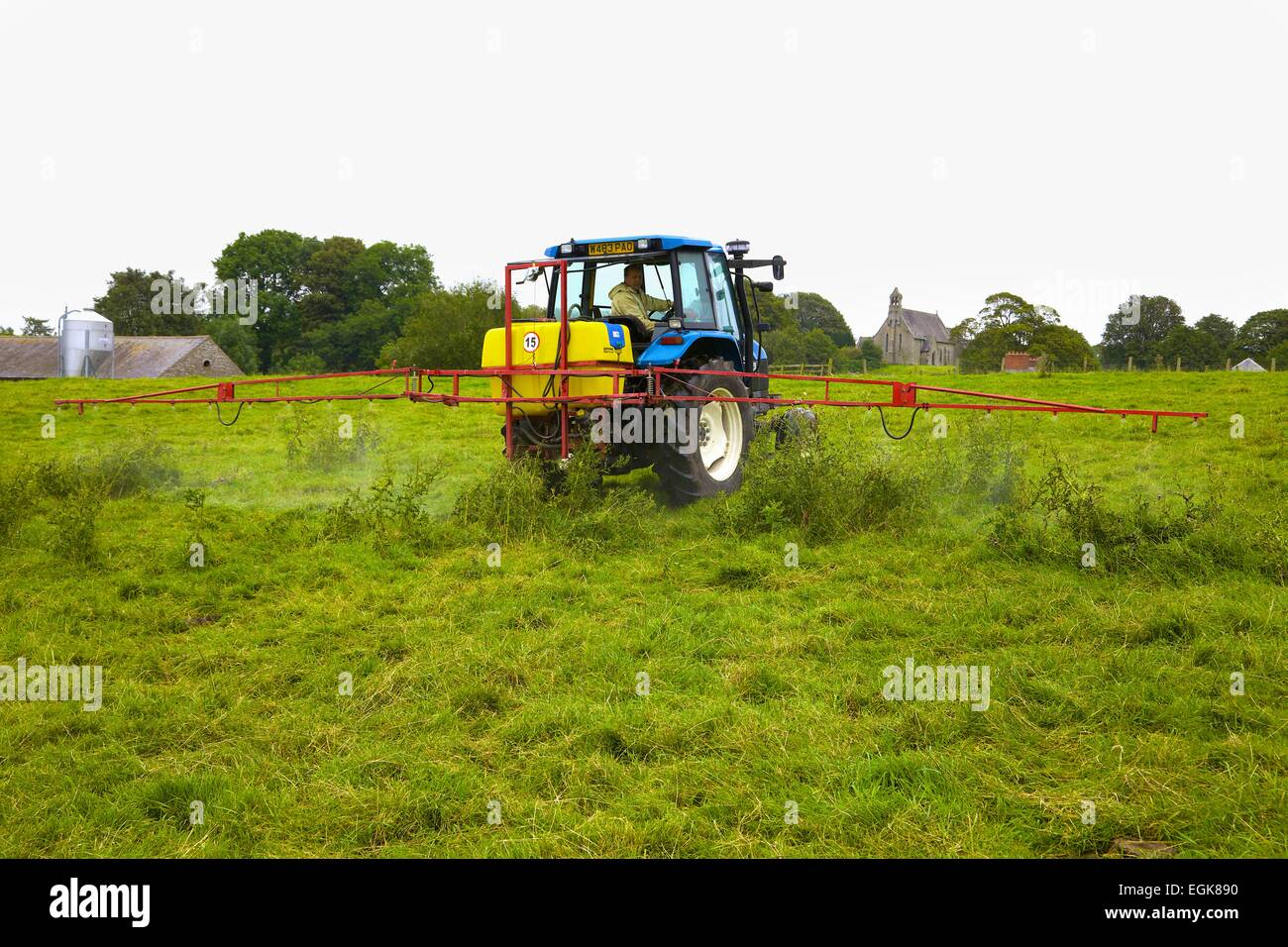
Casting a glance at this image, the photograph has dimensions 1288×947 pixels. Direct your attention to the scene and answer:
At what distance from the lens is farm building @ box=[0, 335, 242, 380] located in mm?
40500

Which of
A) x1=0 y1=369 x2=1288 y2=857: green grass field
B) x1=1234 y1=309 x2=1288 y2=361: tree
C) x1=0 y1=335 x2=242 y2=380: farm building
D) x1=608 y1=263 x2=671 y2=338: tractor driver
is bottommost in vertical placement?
x1=0 y1=369 x2=1288 y2=857: green grass field

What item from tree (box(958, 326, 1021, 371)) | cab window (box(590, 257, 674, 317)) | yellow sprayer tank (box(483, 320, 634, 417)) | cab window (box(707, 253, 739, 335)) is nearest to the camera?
yellow sprayer tank (box(483, 320, 634, 417))

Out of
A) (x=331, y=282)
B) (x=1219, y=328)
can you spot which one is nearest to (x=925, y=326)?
(x=1219, y=328)

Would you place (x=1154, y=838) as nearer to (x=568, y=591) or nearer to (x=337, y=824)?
(x=337, y=824)

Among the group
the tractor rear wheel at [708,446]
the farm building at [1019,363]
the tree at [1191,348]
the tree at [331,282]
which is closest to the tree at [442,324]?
the tractor rear wheel at [708,446]

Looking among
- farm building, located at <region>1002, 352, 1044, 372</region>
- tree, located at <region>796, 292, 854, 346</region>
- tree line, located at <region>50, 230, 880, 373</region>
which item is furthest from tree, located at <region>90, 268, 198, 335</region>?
tree, located at <region>796, 292, 854, 346</region>

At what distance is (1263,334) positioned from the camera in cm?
5703

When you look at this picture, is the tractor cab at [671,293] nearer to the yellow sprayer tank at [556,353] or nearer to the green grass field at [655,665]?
the yellow sprayer tank at [556,353]

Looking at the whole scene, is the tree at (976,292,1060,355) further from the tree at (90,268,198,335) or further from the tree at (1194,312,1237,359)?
the tree at (90,268,198,335)

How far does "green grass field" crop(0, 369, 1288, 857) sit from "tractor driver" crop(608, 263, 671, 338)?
66.8 inches

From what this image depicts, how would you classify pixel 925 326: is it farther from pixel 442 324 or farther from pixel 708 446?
pixel 708 446

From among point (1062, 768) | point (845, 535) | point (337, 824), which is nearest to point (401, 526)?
point (845, 535)

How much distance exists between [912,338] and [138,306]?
65.0 metres
